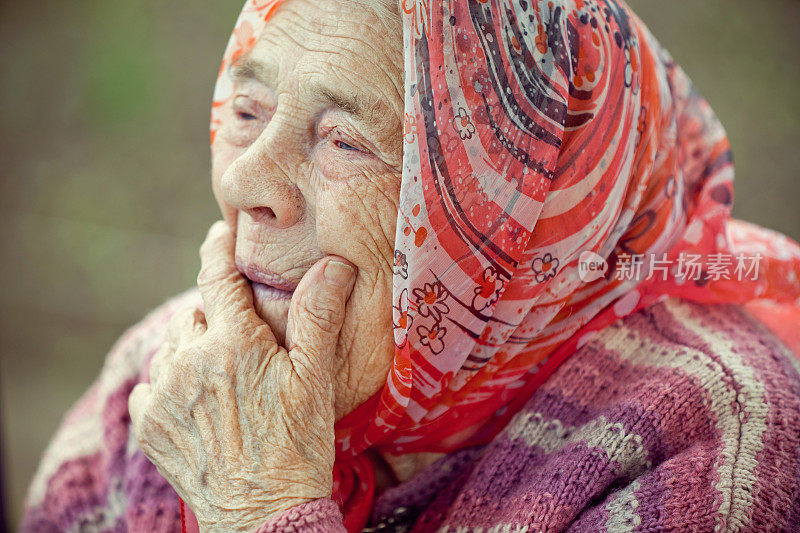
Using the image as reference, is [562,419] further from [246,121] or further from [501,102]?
[246,121]

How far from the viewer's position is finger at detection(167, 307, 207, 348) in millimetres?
1121

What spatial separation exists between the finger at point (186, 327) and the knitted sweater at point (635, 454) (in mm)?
339

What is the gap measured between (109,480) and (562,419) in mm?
976

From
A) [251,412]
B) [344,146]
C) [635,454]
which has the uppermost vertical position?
[344,146]

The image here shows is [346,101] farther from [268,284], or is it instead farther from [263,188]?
[268,284]

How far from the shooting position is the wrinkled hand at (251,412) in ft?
3.21

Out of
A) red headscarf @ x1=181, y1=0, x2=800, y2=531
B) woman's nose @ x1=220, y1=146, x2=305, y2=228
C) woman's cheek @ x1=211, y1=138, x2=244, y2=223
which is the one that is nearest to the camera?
red headscarf @ x1=181, y1=0, x2=800, y2=531

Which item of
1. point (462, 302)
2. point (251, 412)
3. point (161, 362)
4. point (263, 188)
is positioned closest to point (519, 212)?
point (462, 302)

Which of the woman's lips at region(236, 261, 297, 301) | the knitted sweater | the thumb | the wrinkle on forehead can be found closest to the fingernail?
the thumb

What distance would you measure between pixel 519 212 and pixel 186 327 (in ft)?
1.98

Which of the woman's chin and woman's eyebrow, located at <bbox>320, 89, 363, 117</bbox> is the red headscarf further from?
the woman's chin

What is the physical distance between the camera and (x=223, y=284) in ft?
3.74

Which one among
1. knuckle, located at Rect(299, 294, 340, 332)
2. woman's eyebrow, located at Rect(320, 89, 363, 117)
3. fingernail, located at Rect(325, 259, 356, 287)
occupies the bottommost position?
knuckle, located at Rect(299, 294, 340, 332)

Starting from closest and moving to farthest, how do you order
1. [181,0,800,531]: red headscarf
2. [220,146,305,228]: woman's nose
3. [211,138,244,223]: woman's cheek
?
[181,0,800,531]: red headscarf < [220,146,305,228]: woman's nose < [211,138,244,223]: woman's cheek
